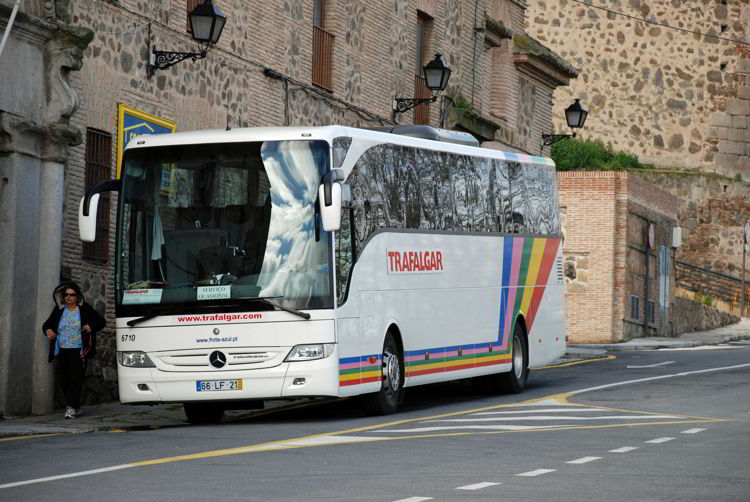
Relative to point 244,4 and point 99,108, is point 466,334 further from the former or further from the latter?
point 244,4

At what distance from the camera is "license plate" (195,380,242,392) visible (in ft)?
57.5

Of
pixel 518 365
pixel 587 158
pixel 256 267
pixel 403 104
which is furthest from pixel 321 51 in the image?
pixel 587 158

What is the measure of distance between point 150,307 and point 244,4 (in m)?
9.45

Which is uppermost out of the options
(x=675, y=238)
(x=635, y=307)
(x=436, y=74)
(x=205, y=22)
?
(x=436, y=74)

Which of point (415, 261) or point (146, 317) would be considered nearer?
point (146, 317)

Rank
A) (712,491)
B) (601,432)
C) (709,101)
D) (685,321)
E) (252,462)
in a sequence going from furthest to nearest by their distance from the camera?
(709,101), (685,321), (601,432), (252,462), (712,491)

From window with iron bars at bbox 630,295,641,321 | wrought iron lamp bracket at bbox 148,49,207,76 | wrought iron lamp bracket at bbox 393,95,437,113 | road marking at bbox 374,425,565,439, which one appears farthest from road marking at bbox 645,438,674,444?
window with iron bars at bbox 630,295,641,321

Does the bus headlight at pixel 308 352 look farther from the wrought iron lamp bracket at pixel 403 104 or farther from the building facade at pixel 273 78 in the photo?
the wrought iron lamp bracket at pixel 403 104

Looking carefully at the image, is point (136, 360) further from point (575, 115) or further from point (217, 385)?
point (575, 115)

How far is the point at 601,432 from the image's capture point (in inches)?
639

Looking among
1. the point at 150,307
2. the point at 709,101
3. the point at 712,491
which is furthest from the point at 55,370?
the point at 709,101

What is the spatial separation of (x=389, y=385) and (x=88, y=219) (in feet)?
13.1

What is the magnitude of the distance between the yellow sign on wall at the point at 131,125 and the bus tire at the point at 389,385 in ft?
15.6

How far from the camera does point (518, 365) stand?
925 inches
